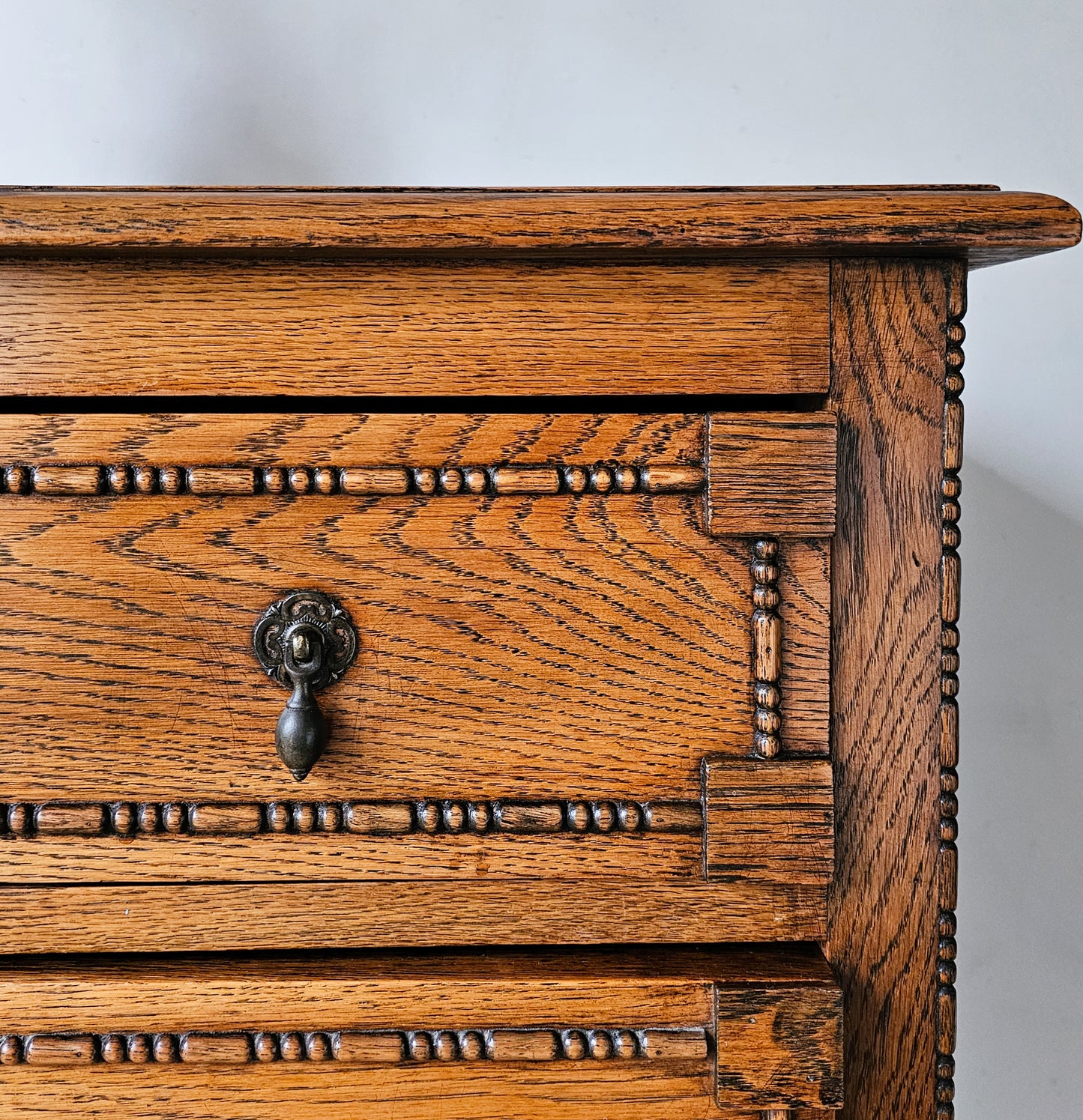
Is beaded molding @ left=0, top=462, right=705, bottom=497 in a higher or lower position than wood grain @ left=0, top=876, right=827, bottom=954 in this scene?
higher

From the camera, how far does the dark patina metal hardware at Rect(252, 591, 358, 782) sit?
0.37 meters

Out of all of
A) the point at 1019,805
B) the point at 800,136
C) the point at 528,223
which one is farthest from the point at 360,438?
the point at 1019,805

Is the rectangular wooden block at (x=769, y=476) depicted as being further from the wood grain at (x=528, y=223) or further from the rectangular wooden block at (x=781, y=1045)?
the rectangular wooden block at (x=781, y=1045)

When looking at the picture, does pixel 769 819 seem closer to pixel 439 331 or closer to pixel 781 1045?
pixel 781 1045

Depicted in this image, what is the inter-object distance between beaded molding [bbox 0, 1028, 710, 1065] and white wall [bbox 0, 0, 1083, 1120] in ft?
1.80

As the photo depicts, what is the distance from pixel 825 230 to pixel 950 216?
45mm

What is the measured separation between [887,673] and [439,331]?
222 millimetres

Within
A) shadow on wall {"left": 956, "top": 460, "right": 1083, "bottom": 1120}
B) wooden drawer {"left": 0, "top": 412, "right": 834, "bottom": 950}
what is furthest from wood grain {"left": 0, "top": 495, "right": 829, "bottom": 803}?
shadow on wall {"left": 956, "top": 460, "right": 1083, "bottom": 1120}

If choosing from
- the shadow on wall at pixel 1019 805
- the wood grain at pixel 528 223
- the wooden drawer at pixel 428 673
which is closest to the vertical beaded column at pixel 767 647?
the wooden drawer at pixel 428 673

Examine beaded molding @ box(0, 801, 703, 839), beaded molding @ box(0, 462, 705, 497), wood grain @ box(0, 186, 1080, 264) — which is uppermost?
wood grain @ box(0, 186, 1080, 264)

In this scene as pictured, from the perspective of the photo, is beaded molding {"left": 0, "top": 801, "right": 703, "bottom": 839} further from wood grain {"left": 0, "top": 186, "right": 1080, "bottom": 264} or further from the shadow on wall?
the shadow on wall

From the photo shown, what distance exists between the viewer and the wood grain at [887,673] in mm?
391

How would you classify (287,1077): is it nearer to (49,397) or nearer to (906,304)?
(49,397)

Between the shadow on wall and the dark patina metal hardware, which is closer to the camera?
the dark patina metal hardware
